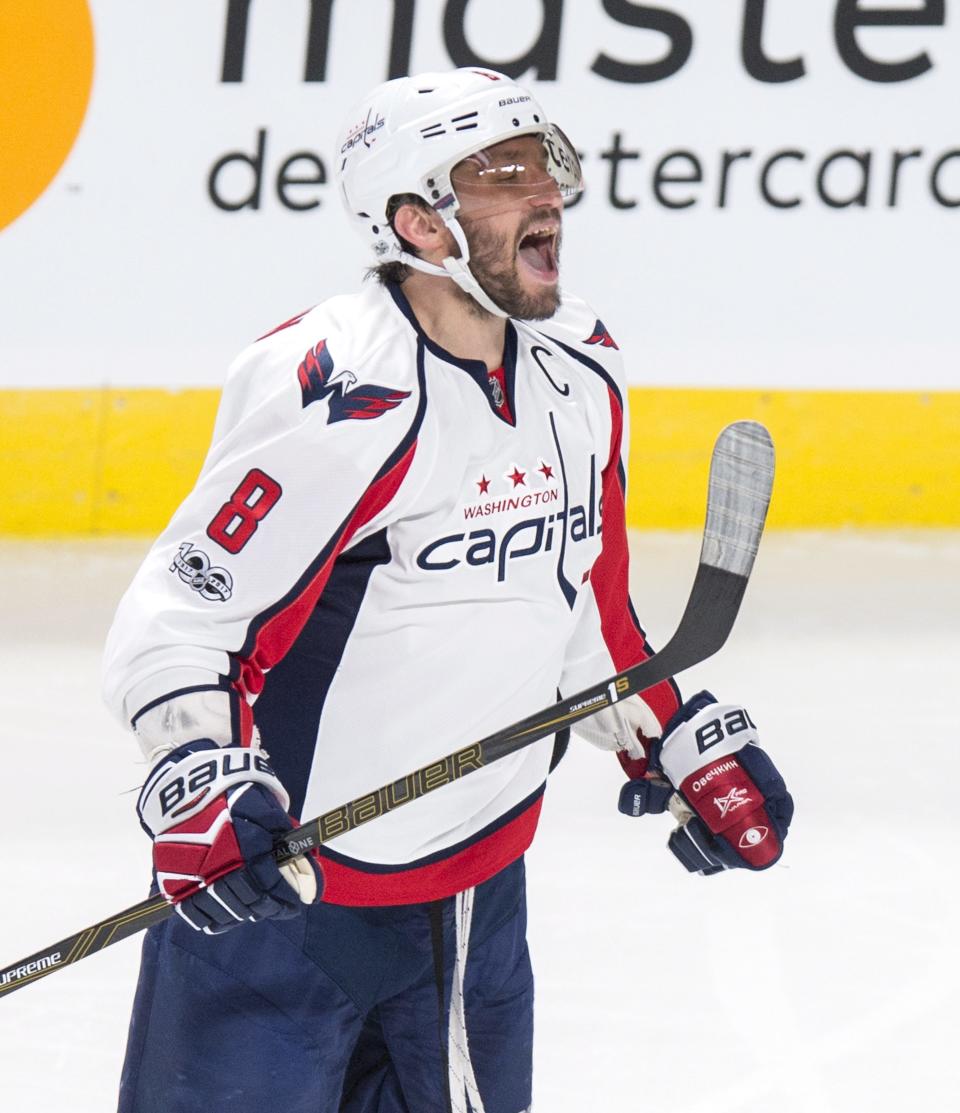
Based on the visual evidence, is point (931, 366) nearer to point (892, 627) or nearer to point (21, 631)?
point (892, 627)

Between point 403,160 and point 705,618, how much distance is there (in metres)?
0.51

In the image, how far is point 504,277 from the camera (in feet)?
5.52

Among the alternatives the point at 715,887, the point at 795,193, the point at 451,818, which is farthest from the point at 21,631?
the point at 451,818

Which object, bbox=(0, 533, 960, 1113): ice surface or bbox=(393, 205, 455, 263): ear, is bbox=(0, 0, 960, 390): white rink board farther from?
bbox=(393, 205, 455, 263): ear

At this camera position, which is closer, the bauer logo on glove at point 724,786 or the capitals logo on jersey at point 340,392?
the capitals logo on jersey at point 340,392

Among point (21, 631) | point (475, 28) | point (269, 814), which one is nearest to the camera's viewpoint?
point (269, 814)

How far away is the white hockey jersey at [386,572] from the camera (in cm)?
151

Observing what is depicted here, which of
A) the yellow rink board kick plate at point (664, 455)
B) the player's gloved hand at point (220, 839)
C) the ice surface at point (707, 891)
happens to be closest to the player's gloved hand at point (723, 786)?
the player's gloved hand at point (220, 839)

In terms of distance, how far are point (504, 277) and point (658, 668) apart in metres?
0.39

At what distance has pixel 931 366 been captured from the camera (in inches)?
181

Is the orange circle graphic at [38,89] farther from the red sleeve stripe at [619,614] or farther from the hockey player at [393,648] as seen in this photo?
the red sleeve stripe at [619,614]

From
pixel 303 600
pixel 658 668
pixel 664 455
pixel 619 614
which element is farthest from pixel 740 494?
pixel 664 455

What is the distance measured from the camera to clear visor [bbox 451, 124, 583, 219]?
1711 mm

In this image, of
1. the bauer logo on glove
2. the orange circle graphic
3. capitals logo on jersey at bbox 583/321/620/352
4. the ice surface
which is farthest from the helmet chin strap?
the orange circle graphic
